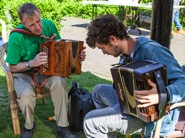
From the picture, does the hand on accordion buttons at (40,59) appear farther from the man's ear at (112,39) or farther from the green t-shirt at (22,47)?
the man's ear at (112,39)

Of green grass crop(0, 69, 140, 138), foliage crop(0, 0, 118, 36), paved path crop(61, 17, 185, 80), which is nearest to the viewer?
green grass crop(0, 69, 140, 138)

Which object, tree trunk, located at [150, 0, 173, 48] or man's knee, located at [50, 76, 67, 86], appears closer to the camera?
tree trunk, located at [150, 0, 173, 48]

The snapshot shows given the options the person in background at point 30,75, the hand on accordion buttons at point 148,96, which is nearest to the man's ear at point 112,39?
the hand on accordion buttons at point 148,96

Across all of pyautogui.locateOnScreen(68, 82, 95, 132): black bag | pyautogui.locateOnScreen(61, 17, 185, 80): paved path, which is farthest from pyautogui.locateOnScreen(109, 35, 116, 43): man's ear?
pyautogui.locateOnScreen(61, 17, 185, 80): paved path

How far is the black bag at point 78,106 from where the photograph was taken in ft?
11.3

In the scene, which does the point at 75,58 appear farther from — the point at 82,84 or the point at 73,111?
the point at 82,84

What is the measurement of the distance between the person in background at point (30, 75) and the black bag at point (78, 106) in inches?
4.1

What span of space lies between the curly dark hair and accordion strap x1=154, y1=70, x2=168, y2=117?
0.53m

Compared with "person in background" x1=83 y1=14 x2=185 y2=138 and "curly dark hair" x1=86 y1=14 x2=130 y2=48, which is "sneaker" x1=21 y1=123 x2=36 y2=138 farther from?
"curly dark hair" x1=86 y1=14 x2=130 y2=48

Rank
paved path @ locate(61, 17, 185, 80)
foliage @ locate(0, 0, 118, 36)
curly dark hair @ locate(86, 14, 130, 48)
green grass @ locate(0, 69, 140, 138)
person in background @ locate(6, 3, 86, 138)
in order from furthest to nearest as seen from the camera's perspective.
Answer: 1. foliage @ locate(0, 0, 118, 36)
2. paved path @ locate(61, 17, 185, 80)
3. green grass @ locate(0, 69, 140, 138)
4. person in background @ locate(6, 3, 86, 138)
5. curly dark hair @ locate(86, 14, 130, 48)

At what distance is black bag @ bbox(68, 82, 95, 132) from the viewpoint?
3447 millimetres

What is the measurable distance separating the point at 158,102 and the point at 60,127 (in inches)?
59.6

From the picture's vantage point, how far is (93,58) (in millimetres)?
7074

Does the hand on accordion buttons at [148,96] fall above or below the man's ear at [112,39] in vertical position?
below
